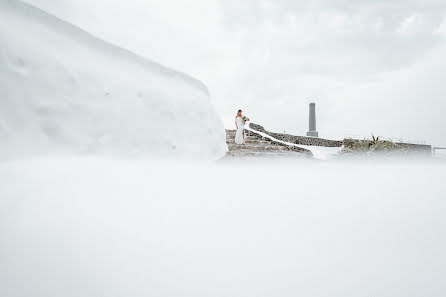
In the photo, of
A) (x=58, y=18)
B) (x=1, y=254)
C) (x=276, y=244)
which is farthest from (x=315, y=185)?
(x=58, y=18)

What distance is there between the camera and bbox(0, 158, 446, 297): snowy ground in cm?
83

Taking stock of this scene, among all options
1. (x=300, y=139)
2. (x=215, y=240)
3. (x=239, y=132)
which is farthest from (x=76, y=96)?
(x=300, y=139)

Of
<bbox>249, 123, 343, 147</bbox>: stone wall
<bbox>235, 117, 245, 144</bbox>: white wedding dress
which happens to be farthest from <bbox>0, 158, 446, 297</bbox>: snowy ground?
<bbox>249, 123, 343, 147</bbox>: stone wall

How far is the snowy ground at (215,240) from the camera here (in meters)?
0.83

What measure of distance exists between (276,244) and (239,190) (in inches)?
18.9

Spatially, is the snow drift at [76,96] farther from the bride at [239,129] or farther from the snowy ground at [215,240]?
the bride at [239,129]

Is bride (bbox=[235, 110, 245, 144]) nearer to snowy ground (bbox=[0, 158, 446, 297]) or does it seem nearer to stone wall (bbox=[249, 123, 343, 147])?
stone wall (bbox=[249, 123, 343, 147])

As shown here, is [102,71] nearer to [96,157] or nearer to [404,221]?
[96,157]

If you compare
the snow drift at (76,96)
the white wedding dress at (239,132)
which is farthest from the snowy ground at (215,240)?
the white wedding dress at (239,132)

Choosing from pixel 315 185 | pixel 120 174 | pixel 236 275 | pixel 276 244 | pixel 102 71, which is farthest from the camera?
pixel 102 71

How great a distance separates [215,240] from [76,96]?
2.26m

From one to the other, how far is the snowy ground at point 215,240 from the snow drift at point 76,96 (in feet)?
2.96

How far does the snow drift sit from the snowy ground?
2.96ft

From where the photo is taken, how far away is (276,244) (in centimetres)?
96
